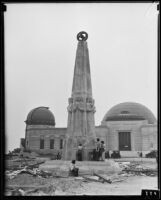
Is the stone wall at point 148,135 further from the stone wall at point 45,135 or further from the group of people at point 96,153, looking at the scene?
the group of people at point 96,153

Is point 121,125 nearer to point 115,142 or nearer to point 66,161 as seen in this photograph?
point 115,142

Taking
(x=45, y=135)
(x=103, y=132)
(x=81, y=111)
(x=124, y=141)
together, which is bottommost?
(x=124, y=141)

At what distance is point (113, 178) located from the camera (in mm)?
8484

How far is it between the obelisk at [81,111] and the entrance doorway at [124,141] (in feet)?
46.4

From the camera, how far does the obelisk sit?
33.3 feet

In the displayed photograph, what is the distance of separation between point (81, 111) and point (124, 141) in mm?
15186

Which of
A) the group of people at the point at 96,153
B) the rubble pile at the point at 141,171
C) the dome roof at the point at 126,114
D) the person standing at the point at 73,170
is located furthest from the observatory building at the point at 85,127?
the rubble pile at the point at 141,171

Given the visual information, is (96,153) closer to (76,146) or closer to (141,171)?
(76,146)

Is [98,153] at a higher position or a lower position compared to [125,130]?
higher

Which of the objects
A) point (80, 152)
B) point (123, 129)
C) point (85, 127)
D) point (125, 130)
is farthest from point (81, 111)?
point (125, 130)

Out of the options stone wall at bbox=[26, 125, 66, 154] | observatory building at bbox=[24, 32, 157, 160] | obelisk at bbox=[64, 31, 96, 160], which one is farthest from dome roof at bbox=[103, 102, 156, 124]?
obelisk at bbox=[64, 31, 96, 160]

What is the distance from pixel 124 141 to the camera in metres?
24.6
